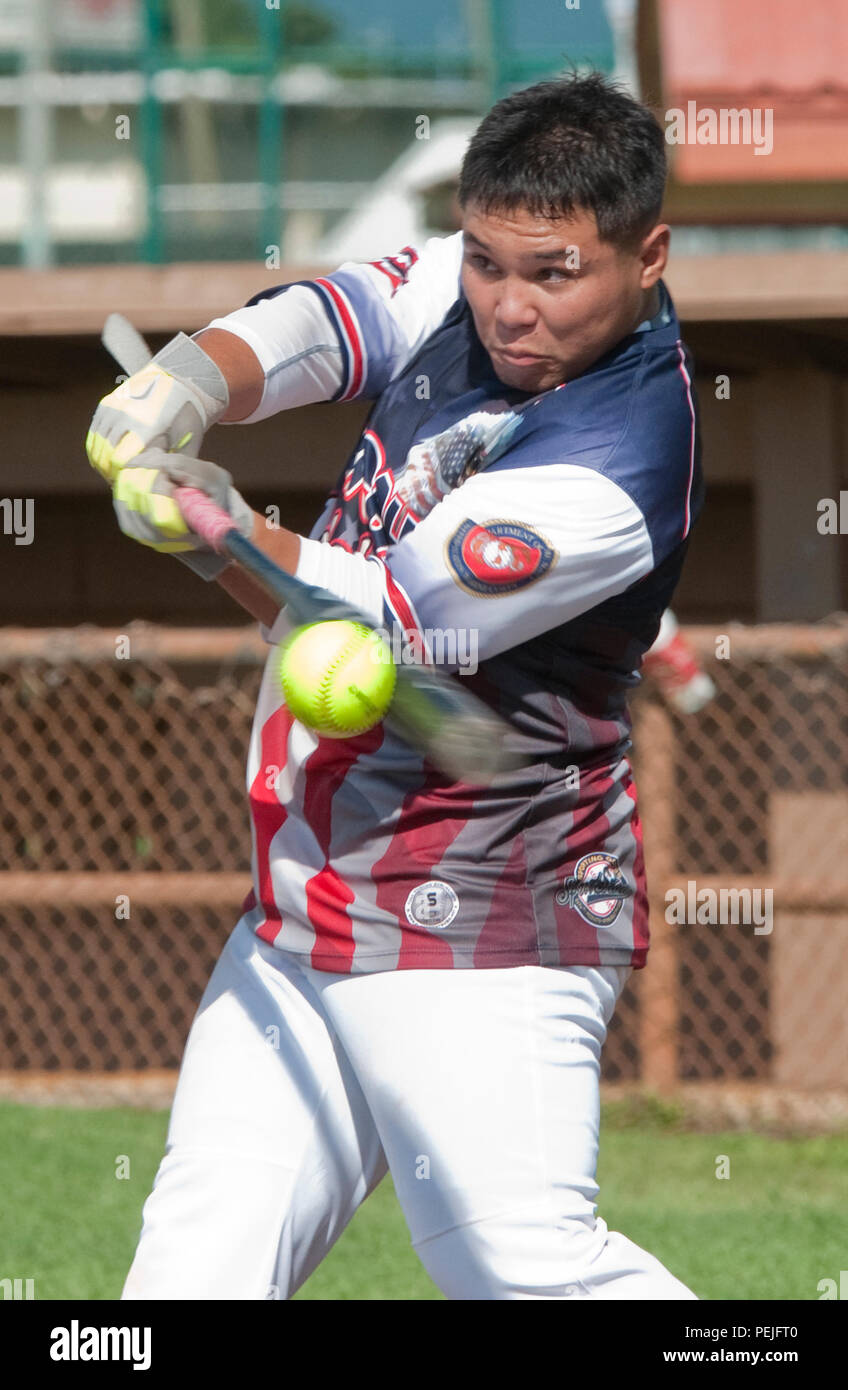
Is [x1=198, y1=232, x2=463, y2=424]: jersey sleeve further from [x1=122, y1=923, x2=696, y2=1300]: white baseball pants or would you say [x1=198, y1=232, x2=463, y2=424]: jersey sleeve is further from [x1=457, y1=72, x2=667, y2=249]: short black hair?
[x1=122, y1=923, x2=696, y2=1300]: white baseball pants

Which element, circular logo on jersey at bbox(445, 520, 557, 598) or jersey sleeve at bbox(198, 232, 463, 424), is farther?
jersey sleeve at bbox(198, 232, 463, 424)

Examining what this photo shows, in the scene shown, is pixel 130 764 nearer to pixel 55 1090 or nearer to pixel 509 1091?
pixel 55 1090

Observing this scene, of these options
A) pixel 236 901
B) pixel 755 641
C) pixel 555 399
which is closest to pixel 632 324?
pixel 555 399

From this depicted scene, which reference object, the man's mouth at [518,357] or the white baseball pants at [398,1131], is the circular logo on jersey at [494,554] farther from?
the white baseball pants at [398,1131]

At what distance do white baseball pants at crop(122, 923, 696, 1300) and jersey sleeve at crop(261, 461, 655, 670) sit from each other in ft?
1.46

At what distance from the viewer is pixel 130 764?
24.4ft

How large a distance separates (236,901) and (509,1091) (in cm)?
371

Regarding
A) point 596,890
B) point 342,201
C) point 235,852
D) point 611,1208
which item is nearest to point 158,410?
point 596,890

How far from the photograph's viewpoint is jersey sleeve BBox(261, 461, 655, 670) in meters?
1.92

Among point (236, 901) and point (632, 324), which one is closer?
point (632, 324)

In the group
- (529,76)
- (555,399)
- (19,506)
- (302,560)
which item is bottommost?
(302,560)

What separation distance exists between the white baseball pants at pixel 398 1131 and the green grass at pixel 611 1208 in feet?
5.53

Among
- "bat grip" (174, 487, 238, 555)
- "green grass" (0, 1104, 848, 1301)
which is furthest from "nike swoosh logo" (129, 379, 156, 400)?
"green grass" (0, 1104, 848, 1301)

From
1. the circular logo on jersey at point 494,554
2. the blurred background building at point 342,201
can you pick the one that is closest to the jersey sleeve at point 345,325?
the circular logo on jersey at point 494,554
